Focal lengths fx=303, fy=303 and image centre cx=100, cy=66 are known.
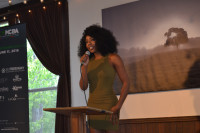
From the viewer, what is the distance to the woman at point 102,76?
95.5 inches

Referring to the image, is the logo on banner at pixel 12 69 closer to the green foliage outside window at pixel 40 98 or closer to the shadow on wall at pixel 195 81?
the green foliage outside window at pixel 40 98

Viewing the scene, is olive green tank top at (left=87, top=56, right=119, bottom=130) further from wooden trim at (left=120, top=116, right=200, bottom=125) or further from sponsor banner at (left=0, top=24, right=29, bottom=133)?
sponsor banner at (left=0, top=24, right=29, bottom=133)

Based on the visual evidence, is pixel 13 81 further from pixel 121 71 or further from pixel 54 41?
pixel 121 71

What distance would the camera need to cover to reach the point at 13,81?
5125 millimetres

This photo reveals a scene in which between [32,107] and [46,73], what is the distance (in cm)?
74

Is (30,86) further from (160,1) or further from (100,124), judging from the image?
(100,124)

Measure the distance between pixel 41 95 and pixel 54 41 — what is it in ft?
3.52

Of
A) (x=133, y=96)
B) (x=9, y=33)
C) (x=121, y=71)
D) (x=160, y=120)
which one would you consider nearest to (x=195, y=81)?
(x=160, y=120)

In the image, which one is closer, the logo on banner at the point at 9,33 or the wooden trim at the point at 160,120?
the wooden trim at the point at 160,120

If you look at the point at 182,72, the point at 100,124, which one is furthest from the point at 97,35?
the point at 182,72

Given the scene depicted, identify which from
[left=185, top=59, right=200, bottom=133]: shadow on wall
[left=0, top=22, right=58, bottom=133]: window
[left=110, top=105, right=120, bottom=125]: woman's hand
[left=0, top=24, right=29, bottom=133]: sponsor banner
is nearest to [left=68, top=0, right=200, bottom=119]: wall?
[left=185, top=59, right=200, bottom=133]: shadow on wall

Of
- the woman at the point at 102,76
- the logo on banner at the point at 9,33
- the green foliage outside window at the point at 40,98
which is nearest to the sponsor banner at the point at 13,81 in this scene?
the logo on banner at the point at 9,33

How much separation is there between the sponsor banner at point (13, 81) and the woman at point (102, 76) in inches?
101

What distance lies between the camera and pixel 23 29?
512 centimetres
